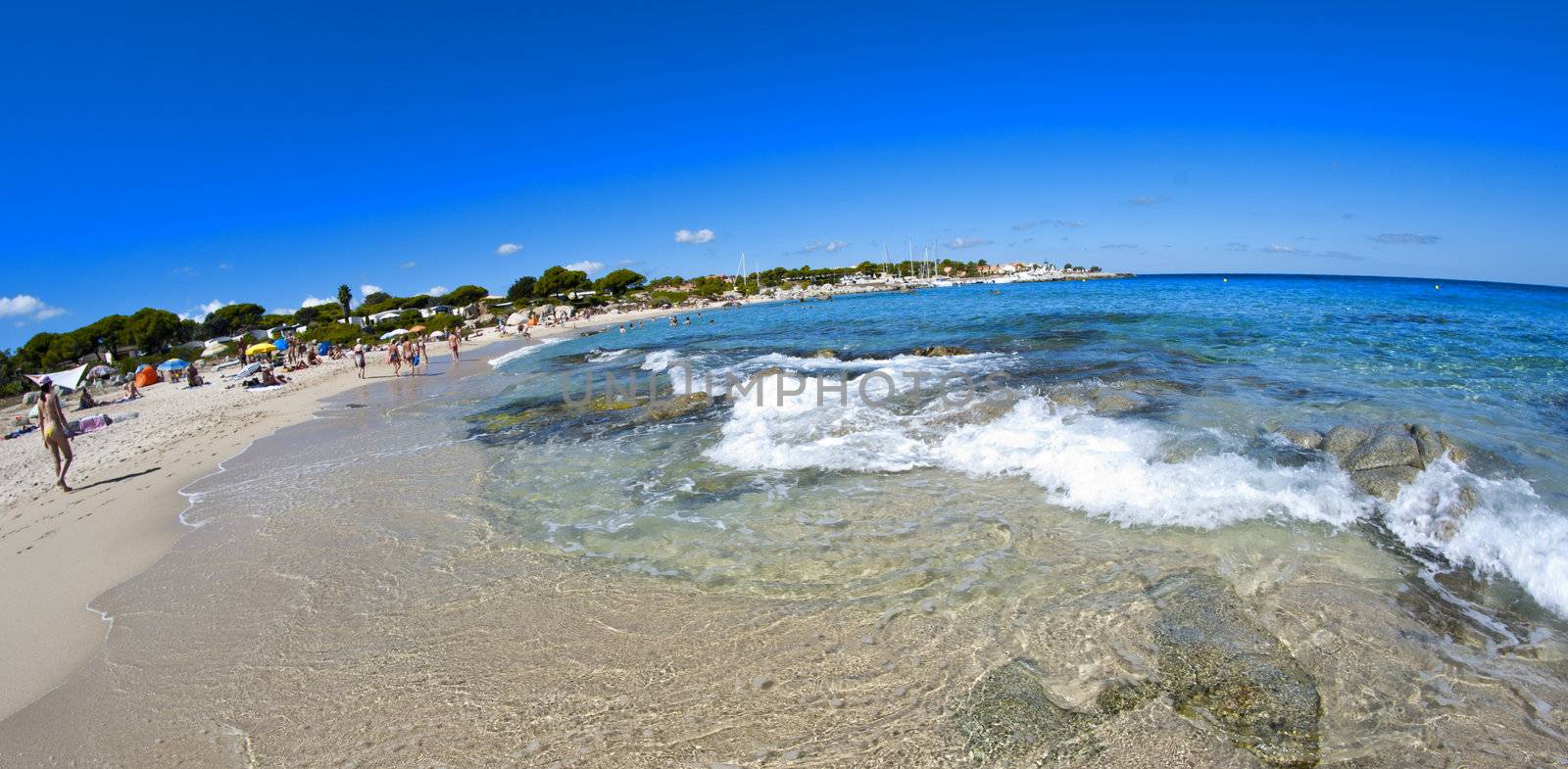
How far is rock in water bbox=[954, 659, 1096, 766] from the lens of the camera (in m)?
3.52

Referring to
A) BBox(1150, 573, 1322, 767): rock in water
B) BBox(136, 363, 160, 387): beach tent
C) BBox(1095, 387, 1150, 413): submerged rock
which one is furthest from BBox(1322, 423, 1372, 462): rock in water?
BBox(136, 363, 160, 387): beach tent

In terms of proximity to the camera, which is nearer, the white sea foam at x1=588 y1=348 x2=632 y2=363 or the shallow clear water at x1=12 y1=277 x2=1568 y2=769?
the shallow clear water at x1=12 y1=277 x2=1568 y2=769

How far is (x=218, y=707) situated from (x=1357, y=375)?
1991 centimetres

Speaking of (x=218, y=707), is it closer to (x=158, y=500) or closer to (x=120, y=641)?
(x=120, y=641)

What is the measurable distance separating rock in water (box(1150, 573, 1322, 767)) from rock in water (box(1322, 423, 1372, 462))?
472 centimetres

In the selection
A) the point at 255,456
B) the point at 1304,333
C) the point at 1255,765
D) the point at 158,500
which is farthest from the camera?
the point at 1304,333

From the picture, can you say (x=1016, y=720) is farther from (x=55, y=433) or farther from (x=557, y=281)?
(x=557, y=281)

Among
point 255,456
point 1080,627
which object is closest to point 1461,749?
A: point 1080,627

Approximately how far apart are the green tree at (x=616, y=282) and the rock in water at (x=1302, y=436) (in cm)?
9501

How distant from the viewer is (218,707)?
441cm

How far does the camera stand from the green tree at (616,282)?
98.1 meters

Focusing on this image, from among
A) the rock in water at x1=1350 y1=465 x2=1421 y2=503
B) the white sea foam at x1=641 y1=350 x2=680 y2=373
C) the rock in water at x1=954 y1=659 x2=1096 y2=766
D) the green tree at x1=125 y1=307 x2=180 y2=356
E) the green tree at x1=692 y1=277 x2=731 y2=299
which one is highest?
the green tree at x1=692 y1=277 x2=731 y2=299

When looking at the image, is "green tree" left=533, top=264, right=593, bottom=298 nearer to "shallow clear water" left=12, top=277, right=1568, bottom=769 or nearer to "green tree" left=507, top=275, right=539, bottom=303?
"green tree" left=507, top=275, right=539, bottom=303

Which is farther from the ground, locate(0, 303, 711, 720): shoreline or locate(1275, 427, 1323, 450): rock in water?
locate(1275, 427, 1323, 450): rock in water
